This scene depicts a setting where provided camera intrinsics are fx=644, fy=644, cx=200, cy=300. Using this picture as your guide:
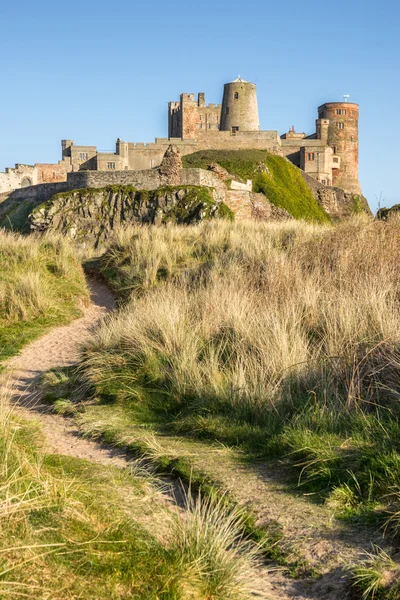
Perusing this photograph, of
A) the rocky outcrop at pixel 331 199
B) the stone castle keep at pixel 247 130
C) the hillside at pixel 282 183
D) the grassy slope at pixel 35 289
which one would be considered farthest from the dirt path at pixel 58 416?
the stone castle keep at pixel 247 130

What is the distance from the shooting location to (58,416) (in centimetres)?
618

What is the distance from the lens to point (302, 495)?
3.99 m

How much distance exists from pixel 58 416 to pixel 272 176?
130 ft

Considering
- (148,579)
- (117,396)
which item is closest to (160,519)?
(148,579)

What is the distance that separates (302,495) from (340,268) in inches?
206

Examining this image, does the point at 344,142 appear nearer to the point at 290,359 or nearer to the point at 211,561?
the point at 290,359

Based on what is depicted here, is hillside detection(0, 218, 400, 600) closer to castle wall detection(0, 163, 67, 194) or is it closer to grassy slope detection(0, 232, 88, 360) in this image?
grassy slope detection(0, 232, 88, 360)

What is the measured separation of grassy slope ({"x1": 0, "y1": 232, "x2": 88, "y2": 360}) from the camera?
979cm

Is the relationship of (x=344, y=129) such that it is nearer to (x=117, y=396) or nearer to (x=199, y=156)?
(x=199, y=156)

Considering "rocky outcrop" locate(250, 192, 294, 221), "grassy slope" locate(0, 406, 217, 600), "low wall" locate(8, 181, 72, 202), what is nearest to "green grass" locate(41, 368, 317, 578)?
"grassy slope" locate(0, 406, 217, 600)

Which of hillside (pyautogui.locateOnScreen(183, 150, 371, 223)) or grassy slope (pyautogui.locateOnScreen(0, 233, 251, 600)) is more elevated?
hillside (pyautogui.locateOnScreen(183, 150, 371, 223))

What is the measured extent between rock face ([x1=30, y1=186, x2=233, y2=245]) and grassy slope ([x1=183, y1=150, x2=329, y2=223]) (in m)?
13.4

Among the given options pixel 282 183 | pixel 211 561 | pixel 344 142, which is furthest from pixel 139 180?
pixel 344 142

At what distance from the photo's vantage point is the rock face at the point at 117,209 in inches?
1030
